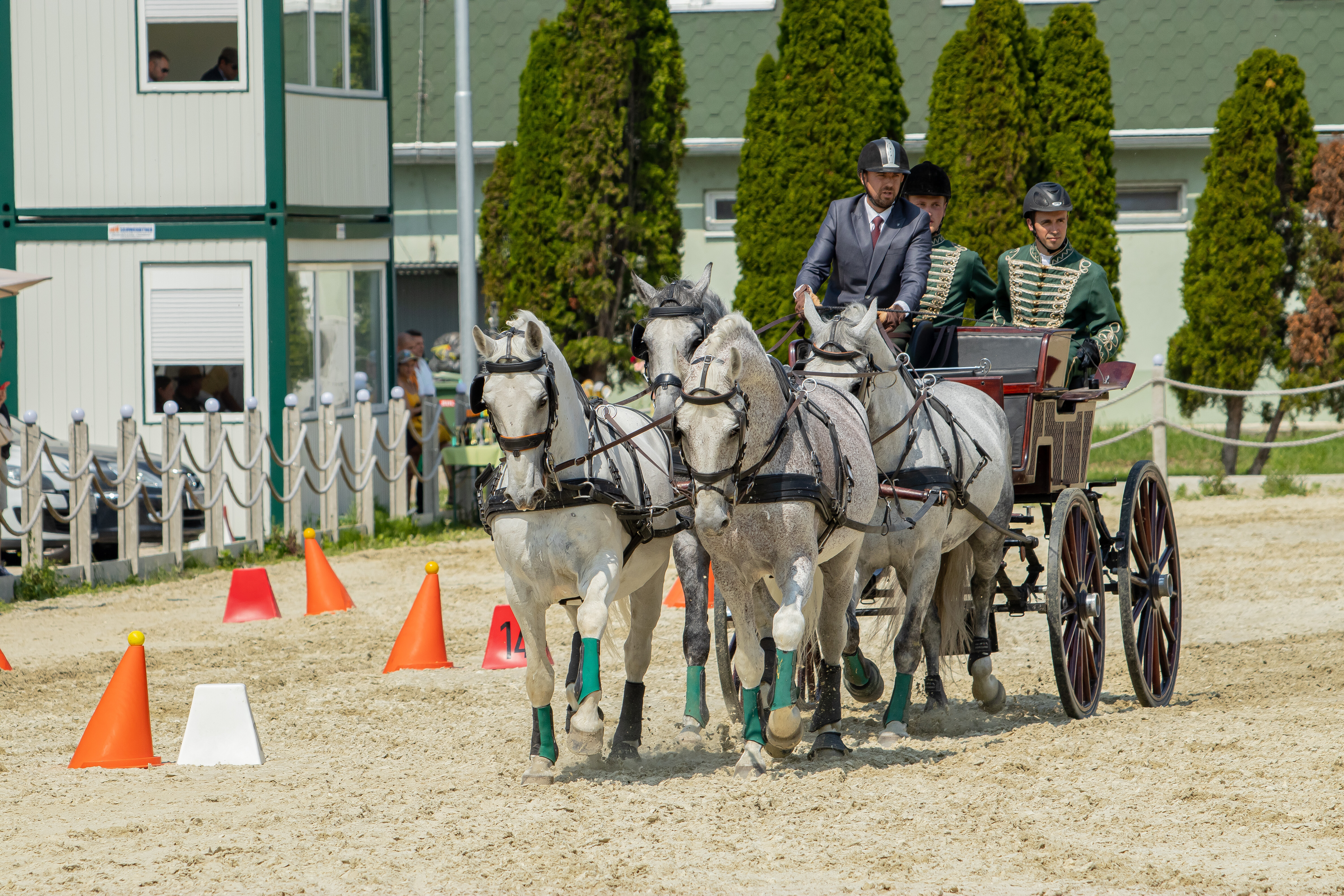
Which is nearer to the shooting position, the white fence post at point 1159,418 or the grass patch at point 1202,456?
the white fence post at point 1159,418

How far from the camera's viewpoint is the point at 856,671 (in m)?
7.61

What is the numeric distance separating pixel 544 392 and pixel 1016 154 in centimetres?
1425

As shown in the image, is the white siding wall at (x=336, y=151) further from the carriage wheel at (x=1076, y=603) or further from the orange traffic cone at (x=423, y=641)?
the carriage wheel at (x=1076, y=603)

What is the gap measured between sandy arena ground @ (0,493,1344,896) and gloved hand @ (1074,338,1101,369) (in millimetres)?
1749

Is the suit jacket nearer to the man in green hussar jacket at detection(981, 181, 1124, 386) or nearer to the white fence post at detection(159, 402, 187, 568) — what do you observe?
the man in green hussar jacket at detection(981, 181, 1124, 386)

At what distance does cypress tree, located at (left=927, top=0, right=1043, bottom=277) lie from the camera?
19.0m

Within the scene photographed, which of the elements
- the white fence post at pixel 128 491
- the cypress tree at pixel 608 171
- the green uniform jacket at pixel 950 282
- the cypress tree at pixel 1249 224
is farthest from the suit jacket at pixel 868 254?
the cypress tree at pixel 1249 224

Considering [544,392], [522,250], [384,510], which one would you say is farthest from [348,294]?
[544,392]

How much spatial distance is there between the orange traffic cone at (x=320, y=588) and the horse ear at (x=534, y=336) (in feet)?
19.2

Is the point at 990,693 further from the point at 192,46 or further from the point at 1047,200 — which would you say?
the point at 192,46

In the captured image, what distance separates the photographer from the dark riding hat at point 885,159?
24.6 ft

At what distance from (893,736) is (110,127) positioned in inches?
444

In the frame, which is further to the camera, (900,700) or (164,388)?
(164,388)

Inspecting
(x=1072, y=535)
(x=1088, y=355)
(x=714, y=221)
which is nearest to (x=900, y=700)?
(x=1072, y=535)
